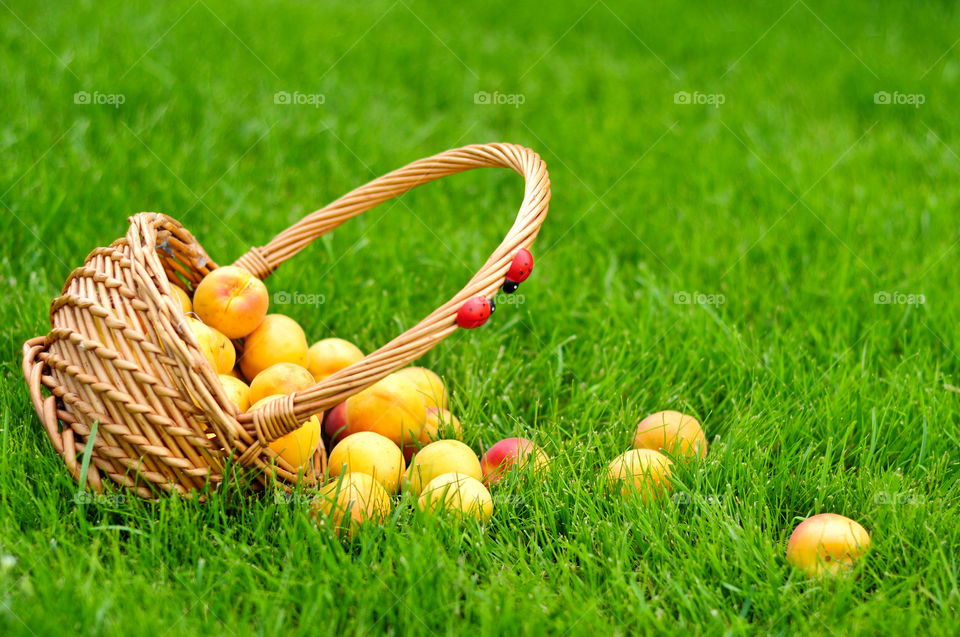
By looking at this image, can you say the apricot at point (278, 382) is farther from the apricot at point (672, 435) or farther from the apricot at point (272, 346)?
the apricot at point (672, 435)

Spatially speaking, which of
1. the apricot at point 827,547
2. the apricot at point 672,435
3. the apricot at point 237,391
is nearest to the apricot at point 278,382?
the apricot at point 237,391

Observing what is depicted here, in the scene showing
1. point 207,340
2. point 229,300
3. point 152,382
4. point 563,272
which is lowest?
point 152,382

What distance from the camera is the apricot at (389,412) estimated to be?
7.89 ft

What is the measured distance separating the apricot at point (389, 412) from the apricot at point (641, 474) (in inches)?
24.0

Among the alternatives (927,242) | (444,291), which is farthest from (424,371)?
(927,242)

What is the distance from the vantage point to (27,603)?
1675mm

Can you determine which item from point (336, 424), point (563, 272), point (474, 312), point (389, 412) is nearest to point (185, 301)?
point (336, 424)

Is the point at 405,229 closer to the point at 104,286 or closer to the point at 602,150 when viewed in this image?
the point at 602,150

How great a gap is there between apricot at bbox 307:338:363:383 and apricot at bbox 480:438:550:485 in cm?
56

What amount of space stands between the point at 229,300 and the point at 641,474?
1.26 metres

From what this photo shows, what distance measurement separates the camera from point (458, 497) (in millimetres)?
2014

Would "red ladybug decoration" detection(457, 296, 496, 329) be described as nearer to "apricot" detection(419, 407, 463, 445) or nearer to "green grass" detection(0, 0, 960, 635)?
"green grass" detection(0, 0, 960, 635)

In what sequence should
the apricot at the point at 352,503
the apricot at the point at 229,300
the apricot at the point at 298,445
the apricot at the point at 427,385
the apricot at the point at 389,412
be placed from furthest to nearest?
the apricot at the point at 427,385
the apricot at the point at 389,412
the apricot at the point at 229,300
the apricot at the point at 298,445
the apricot at the point at 352,503

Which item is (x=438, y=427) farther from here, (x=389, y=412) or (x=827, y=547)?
(x=827, y=547)
